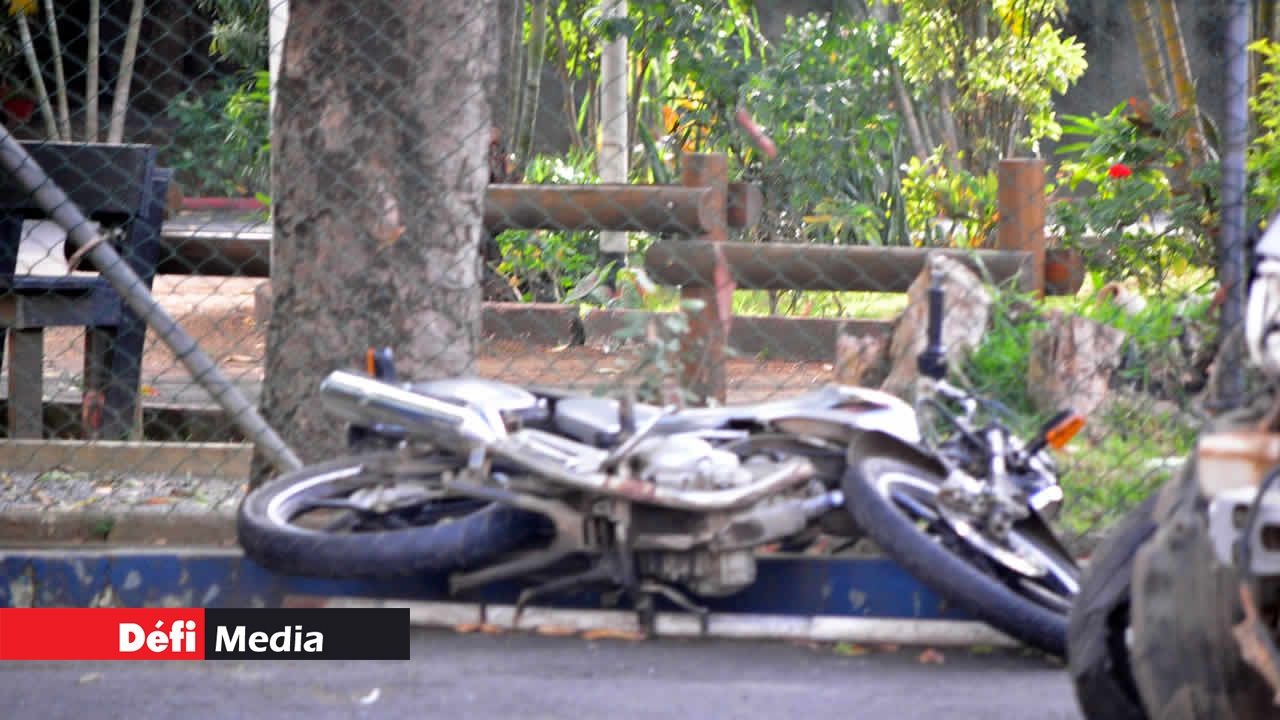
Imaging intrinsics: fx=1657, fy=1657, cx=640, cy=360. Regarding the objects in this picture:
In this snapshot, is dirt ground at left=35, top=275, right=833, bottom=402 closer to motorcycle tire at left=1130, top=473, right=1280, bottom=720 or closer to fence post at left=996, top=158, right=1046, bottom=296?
fence post at left=996, top=158, right=1046, bottom=296

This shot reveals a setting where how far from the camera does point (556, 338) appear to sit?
935cm

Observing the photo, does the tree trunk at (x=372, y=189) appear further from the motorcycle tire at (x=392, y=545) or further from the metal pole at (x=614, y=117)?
the metal pole at (x=614, y=117)

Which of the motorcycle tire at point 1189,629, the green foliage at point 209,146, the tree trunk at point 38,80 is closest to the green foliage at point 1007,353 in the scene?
the motorcycle tire at point 1189,629

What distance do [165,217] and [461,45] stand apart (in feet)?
8.30

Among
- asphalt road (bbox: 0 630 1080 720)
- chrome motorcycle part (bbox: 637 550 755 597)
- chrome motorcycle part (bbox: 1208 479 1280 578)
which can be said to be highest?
chrome motorcycle part (bbox: 1208 479 1280 578)

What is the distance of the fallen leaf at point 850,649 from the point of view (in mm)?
4418

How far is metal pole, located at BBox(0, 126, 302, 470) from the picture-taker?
500cm

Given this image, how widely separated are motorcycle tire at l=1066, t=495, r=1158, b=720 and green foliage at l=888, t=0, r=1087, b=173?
1024 cm

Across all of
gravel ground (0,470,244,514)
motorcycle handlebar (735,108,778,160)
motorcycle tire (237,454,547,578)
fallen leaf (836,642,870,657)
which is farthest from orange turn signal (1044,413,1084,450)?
motorcycle handlebar (735,108,778,160)

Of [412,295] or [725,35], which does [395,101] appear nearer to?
[412,295]

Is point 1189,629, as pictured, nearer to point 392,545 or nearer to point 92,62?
point 392,545

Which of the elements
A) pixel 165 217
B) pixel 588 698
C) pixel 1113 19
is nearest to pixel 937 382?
pixel 588 698

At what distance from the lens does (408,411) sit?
4.37 metres

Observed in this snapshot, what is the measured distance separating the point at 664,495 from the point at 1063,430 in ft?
3.52
